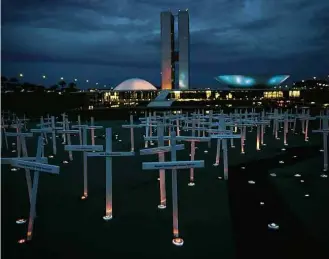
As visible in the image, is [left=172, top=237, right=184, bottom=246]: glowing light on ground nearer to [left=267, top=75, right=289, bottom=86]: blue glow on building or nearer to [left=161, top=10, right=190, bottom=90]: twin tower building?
[left=267, top=75, right=289, bottom=86]: blue glow on building

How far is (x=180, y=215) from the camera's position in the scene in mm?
5551

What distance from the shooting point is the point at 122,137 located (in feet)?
52.0

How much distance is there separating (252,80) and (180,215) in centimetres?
6339

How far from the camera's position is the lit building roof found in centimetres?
6400

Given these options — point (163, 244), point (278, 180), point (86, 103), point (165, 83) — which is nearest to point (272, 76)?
point (165, 83)

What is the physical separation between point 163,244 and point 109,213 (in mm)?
1345

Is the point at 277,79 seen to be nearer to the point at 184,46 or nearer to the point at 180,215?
the point at 184,46

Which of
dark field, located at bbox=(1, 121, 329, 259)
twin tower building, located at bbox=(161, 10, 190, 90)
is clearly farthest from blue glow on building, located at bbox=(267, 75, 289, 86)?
dark field, located at bbox=(1, 121, 329, 259)

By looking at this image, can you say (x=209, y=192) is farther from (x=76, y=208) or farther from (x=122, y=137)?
(x=122, y=137)

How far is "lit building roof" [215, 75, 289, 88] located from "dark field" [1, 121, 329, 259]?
58.1 metres

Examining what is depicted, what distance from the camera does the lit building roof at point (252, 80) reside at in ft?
210

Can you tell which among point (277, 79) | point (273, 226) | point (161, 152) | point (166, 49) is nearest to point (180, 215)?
point (161, 152)

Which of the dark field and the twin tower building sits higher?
the twin tower building

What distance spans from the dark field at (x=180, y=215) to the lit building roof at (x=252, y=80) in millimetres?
58102
